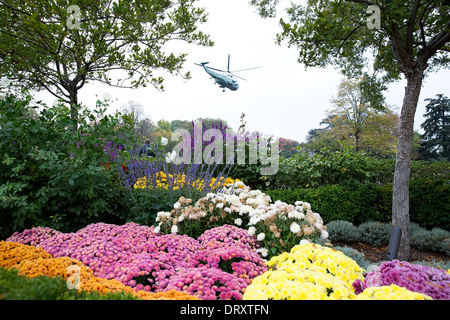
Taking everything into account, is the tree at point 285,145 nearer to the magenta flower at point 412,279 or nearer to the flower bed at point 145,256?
the flower bed at point 145,256

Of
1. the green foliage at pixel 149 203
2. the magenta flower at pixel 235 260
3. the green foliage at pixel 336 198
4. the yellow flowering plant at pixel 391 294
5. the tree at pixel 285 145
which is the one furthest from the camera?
the tree at pixel 285 145

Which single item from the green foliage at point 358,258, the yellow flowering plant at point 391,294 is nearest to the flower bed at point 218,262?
the yellow flowering plant at point 391,294

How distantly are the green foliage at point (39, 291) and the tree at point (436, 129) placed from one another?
3651 cm

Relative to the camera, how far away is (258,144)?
6926mm

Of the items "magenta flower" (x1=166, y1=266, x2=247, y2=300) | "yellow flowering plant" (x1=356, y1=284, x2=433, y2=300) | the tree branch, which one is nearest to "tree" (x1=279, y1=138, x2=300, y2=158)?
the tree branch

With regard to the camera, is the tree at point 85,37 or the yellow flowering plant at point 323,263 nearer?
the yellow flowering plant at point 323,263

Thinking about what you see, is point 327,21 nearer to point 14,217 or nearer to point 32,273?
point 32,273

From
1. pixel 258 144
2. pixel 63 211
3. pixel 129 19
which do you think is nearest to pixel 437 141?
pixel 258 144

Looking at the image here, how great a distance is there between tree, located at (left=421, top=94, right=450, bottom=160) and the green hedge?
29.8 m

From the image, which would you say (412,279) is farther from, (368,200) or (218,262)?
(368,200)

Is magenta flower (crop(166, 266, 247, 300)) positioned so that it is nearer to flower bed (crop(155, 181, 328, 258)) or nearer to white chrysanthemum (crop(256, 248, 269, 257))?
white chrysanthemum (crop(256, 248, 269, 257))

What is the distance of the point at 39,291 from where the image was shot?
108 centimetres

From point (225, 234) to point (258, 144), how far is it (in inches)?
185

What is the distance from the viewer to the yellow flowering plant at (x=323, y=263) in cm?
167
